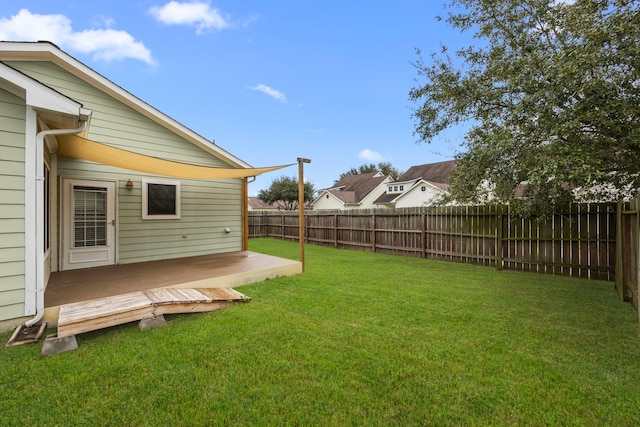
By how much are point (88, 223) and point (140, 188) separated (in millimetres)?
1226

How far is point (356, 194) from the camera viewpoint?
107 ft

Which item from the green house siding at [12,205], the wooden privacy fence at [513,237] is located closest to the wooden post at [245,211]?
the wooden privacy fence at [513,237]

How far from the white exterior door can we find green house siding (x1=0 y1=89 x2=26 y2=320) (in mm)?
2806

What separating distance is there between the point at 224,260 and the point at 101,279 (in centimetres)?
242

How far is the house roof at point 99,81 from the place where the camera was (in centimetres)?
531

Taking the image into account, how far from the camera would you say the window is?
6.90 meters

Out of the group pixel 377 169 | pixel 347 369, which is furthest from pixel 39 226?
pixel 377 169

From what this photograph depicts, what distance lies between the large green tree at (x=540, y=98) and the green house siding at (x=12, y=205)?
22.8 ft

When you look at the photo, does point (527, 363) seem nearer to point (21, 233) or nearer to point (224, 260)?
point (21, 233)

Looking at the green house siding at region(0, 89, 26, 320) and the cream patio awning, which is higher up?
the cream patio awning

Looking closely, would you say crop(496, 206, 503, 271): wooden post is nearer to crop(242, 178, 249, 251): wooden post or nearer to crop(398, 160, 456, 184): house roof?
crop(242, 178, 249, 251): wooden post

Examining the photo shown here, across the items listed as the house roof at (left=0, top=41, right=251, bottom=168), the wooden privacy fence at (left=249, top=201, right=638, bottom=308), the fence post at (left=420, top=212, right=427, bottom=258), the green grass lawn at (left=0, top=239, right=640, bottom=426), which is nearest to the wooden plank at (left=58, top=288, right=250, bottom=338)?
the green grass lawn at (left=0, top=239, right=640, bottom=426)

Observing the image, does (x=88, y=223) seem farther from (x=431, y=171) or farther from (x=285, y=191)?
(x=285, y=191)

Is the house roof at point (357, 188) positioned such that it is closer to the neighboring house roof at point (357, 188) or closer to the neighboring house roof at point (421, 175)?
the neighboring house roof at point (357, 188)
